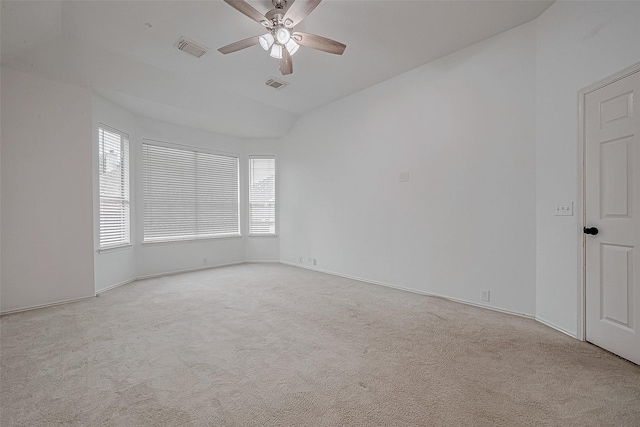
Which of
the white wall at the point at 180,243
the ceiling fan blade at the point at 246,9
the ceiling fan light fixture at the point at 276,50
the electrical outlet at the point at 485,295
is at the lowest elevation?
the electrical outlet at the point at 485,295

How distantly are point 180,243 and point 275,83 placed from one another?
355cm

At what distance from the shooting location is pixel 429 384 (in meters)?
1.96

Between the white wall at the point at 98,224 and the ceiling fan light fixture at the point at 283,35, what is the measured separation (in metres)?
3.10

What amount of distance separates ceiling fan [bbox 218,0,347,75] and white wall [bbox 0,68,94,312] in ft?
8.29

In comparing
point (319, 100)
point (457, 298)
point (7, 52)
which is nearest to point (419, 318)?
point (457, 298)

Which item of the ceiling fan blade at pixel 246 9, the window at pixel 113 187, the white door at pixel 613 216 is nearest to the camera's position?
the white door at pixel 613 216

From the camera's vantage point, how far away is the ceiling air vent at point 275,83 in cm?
450

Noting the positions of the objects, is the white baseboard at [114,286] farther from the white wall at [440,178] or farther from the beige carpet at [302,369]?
the white wall at [440,178]

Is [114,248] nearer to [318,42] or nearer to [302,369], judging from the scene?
[302,369]

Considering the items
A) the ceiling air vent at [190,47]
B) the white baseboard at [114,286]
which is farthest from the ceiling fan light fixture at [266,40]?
the white baseboard at [114,286]

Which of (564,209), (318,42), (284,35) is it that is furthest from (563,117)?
(284,35)

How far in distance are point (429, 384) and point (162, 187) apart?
5434mm

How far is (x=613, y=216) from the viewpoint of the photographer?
241 centimetres

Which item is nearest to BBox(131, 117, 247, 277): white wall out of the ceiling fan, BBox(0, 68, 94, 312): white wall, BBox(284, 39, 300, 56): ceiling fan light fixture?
BBox(0, 68, 94, 312): white wall
